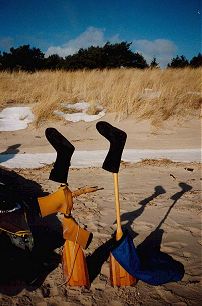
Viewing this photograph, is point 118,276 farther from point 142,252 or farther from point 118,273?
point 142,252

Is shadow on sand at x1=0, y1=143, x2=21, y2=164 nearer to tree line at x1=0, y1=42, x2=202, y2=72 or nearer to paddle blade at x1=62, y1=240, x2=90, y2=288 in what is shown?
paddle blade at x1=62, y1=240, x2=90, y2=288

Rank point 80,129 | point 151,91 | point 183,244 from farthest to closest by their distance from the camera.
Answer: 1. point 151,91
2. point 80,129
3. point 183,244

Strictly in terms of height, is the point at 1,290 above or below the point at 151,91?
below

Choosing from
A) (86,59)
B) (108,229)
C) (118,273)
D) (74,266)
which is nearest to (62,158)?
(74,266)

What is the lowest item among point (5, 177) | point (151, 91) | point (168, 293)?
point (168, 293)

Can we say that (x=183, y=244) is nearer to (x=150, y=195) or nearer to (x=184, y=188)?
(x=150, y=195)

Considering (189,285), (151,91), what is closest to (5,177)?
(189,285)

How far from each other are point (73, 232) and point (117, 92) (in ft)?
26.8

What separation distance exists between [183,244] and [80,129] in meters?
5.55

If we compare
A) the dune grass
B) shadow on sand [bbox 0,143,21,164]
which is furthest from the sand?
the dune grass

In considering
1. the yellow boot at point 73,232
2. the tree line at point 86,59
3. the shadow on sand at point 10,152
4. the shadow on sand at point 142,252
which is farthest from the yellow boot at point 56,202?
the tree line at point 86,59

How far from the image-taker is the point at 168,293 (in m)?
2.83

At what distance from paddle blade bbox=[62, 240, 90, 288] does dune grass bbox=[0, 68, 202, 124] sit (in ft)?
20.7

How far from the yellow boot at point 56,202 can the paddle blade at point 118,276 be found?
2.09 ft
